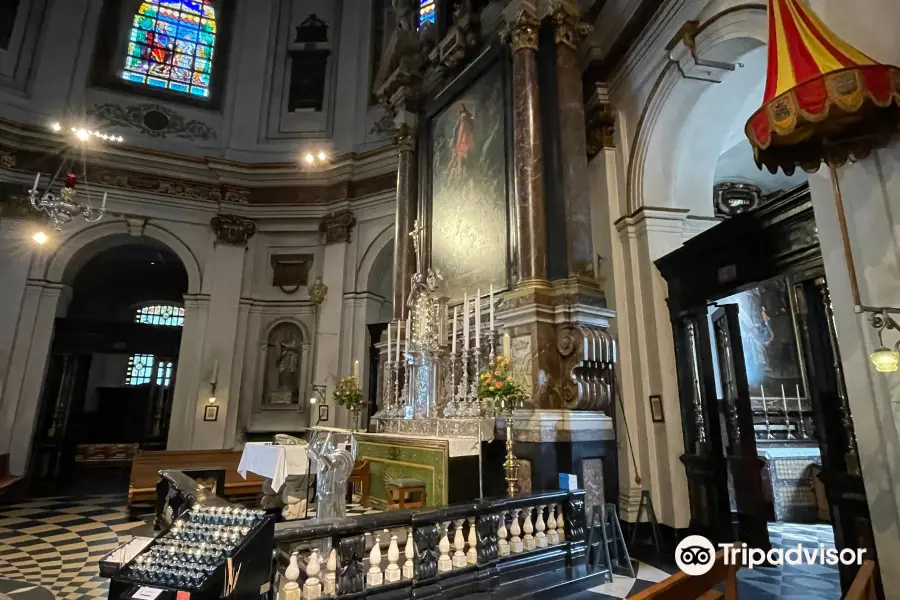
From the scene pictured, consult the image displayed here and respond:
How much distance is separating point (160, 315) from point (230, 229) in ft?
22.8

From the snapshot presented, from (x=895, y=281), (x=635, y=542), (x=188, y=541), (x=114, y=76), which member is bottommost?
(x=635, y=542)

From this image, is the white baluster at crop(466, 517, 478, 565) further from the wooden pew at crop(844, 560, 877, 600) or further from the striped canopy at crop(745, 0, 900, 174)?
the striped canopy at crop(745, 0, 900, 174)

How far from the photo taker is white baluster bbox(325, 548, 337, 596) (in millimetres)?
2818

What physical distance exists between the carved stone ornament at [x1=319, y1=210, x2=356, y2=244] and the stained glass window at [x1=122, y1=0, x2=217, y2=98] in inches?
169

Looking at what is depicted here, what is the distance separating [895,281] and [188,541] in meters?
3.94

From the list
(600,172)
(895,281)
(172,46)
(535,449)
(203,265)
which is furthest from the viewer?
(172,46)

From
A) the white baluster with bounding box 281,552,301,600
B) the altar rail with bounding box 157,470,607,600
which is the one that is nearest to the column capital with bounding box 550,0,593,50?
the altar rail with bounding box 157,470,607,600

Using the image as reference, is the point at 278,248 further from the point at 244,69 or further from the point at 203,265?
the point at 244,69

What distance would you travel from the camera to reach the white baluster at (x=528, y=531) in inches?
148

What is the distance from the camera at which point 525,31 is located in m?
6.09

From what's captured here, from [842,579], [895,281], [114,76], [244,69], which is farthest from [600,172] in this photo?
[114,76]

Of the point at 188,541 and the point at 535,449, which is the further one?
the point at 535,449

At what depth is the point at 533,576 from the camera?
3637 mm

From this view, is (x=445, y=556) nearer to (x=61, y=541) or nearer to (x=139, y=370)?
(x=61, y=541)
